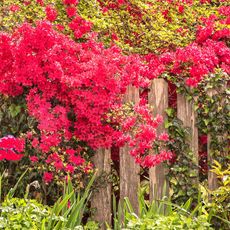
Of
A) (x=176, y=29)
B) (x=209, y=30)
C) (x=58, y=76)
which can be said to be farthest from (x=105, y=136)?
(x=176, y=29)

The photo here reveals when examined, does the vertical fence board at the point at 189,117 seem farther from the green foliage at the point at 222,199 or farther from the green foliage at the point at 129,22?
the green foliage at the point at 129,22

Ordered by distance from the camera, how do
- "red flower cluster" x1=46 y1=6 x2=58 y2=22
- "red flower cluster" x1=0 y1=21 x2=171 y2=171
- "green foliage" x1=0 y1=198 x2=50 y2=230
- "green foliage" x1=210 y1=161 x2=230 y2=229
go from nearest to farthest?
1. "green foliage" x1=0 y1=198 x2=50 y2=230
2. "red flower cluster" x1=0 y1=21 x2=171 y2=171
3. "green foliage" x1=210 y1=161 x2=230 y2=229
4. "red flower cluster" x1=46 y1=6 x2=58 y2=22

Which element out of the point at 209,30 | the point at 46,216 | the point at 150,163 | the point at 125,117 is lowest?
the point at 46,216

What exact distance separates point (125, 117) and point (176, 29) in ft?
7.72

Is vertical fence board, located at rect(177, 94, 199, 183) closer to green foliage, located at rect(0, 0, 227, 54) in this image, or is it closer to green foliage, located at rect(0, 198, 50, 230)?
green foliage, located at rect(0, 0, 227, 54)

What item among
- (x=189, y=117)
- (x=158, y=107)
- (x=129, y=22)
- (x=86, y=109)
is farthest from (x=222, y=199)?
(x=129, y=22)

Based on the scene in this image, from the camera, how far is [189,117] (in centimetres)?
568

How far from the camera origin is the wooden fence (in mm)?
5633

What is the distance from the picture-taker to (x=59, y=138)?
17.3ft

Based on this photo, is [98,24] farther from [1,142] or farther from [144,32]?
[1,142]

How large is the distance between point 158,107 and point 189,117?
0.27 metres

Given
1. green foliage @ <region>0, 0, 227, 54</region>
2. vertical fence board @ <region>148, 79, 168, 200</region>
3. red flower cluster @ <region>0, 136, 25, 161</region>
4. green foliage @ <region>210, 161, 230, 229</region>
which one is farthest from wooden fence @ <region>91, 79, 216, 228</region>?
green foliage @ <region>0, 0, 227, 54</region>

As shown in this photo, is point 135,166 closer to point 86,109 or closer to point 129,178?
point 129,178

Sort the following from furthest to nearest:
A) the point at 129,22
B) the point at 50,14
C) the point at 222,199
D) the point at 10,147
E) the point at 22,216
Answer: the point at 129,22
the point at 50,14
the point at 222,199
the point at 10,147
the point at 22,216
